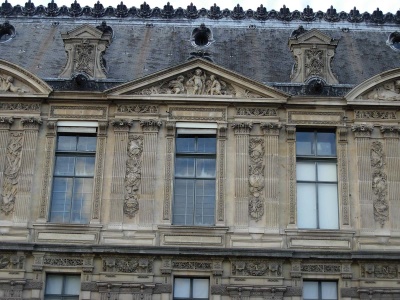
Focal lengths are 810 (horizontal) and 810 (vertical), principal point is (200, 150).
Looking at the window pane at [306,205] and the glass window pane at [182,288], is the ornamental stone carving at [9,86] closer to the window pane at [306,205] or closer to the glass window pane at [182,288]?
the glass window pane at [182,288]

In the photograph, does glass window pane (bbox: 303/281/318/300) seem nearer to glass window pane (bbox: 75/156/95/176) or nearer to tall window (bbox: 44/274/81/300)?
tall window (bbox: 44/274/81/300)

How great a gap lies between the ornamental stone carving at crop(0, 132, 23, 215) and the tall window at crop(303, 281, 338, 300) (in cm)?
846

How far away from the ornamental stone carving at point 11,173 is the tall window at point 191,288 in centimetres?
516

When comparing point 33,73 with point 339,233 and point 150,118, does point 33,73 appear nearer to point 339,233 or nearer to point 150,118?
point 150,118

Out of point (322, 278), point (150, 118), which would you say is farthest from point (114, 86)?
point (322, 278)

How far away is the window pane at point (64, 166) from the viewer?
23.5m

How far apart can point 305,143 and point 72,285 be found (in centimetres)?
785

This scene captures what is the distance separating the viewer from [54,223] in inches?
886

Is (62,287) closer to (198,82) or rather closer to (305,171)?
(198,82)

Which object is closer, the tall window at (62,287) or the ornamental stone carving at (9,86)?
the tall window at (62,287)

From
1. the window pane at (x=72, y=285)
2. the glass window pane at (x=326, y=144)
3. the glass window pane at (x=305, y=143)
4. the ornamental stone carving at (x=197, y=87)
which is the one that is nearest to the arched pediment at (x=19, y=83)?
the ornamental stone carving at (x=197, y=87)

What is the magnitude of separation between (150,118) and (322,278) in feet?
22.1

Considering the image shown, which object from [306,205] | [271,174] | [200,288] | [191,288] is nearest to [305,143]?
[271,174]

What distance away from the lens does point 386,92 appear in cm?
2414
